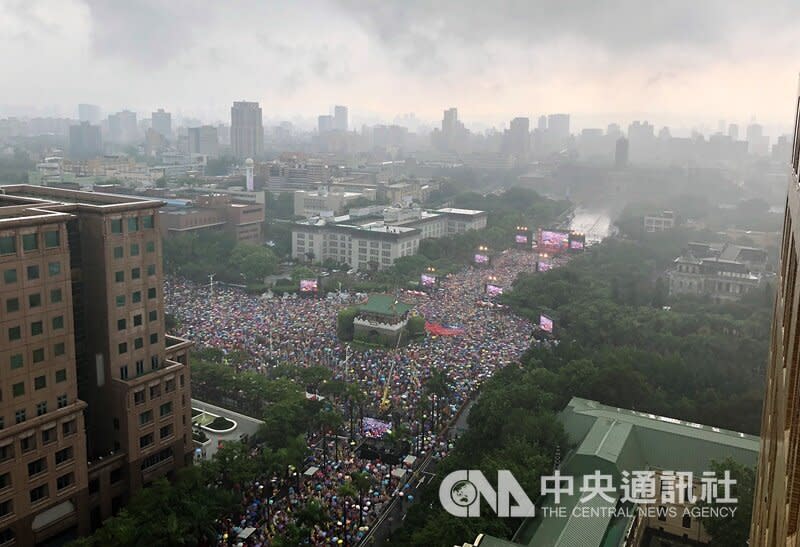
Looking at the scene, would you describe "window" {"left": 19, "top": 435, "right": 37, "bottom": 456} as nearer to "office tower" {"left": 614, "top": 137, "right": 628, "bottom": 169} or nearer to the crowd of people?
the crowd of people

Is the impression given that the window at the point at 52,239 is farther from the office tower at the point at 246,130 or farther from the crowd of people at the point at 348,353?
the office tower at the point at 246,130

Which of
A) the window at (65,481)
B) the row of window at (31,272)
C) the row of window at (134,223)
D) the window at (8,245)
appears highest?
Result: the row of window at (134,223)

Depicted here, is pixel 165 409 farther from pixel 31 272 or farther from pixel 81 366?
pixel 31 272

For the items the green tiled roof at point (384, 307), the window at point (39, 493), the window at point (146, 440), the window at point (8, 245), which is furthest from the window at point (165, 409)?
the green tiled roof at point (384, 307)

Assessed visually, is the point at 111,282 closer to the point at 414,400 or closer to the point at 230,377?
the point at 230,377

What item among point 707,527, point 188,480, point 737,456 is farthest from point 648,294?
point 188,480

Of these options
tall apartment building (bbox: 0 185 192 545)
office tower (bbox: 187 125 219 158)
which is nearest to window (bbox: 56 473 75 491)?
tall apartment building (bbox: 0 185 192 545)
